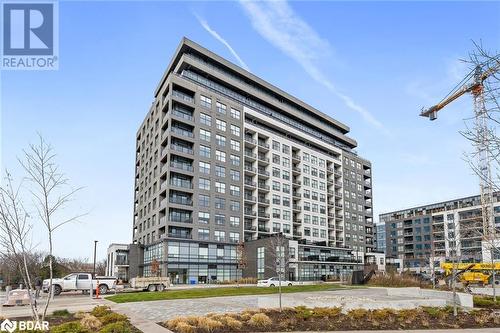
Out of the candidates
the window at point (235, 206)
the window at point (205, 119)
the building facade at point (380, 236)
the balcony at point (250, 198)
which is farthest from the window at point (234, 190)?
the building facade at point (380, 236)

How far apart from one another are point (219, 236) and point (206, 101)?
76.3ft

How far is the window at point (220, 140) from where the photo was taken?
243ft

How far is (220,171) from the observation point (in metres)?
73.3

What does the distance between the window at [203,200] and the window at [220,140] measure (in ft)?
32.8

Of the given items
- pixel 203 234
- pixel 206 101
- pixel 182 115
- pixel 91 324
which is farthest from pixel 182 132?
pixel 91 324

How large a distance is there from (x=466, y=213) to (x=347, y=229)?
50399 millimetres

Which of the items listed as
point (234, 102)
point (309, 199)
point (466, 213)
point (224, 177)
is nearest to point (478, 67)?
point (224, 177)

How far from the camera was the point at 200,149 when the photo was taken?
70.8m

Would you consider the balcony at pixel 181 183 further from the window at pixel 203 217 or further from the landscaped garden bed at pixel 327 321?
the landscaped garden bed at pixel 327 321

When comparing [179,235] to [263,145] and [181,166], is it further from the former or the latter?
[263,145]

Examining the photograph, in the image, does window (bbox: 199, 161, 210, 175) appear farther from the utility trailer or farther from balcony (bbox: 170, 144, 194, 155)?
the utility trailer

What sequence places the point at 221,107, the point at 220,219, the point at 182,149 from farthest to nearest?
the point at 221,107 < the point at 220,219 < the point at 182,149

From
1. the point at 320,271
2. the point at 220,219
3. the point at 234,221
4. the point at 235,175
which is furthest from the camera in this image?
the point at 320,271

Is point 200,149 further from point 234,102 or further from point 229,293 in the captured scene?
point 229,293
